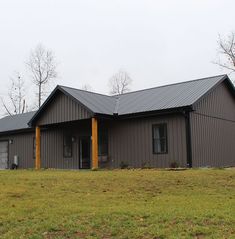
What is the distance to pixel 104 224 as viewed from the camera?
7.66 metres

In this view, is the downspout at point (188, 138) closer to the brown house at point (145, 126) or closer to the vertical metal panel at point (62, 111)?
the brown house at point (145, 126)

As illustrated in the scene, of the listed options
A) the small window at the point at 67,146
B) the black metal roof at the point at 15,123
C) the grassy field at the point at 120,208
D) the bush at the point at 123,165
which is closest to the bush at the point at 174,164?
the bush at the point at 123,165

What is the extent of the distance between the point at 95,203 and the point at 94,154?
1171 cm

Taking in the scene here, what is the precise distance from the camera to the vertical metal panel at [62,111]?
22.5 m

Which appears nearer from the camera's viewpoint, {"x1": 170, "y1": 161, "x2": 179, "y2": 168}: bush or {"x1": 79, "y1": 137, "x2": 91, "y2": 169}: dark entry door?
{"x1": 170, "y1": 161, "x2": 179, "y2": 168}: bush

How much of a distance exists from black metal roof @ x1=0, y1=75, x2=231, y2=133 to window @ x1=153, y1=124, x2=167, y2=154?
1.00 meters

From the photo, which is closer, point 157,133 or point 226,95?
point 157,133

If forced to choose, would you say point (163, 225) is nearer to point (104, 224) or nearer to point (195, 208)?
point (104, 224)

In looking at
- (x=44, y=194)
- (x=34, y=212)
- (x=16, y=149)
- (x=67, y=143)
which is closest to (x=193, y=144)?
(x=67, y=143)

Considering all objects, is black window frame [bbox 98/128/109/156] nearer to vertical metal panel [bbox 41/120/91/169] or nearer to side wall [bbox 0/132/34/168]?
vertical metal panel [bbox 41/120/91/169]

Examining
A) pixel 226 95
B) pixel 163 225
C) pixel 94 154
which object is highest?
pixel 226 95

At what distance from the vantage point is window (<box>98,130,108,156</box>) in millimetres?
24141

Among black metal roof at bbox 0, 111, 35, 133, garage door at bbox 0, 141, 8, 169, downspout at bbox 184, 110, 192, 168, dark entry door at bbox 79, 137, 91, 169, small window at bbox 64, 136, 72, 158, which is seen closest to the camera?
downspout at bbox 184, 110, 192, 168

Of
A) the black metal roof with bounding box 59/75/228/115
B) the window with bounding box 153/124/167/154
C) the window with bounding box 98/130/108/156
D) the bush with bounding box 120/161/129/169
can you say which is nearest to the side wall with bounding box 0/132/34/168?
the window with bounding box 98/130/108/156
